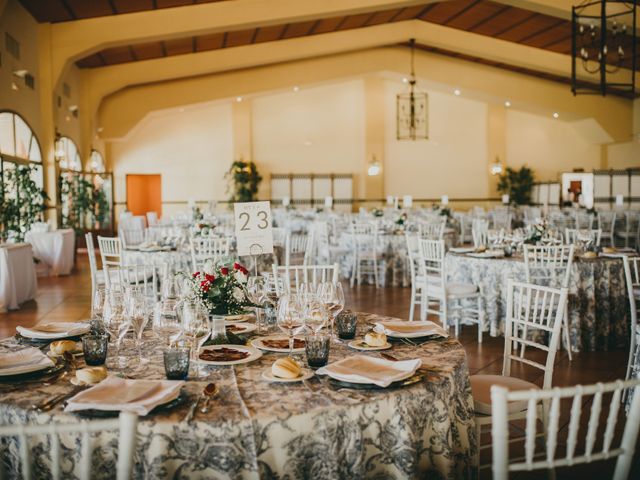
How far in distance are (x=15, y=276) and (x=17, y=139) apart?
3.43m

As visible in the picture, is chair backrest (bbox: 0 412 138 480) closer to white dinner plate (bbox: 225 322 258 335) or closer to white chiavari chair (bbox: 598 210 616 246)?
white dinner plate (bbox: 225 322 258 335)

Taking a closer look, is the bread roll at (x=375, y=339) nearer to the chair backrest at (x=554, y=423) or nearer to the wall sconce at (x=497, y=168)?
the chair backrest at (x=554, y=423)

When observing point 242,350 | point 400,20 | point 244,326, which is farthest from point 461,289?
point 400,20

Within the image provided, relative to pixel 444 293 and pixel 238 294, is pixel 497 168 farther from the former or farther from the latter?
pixel 238 294

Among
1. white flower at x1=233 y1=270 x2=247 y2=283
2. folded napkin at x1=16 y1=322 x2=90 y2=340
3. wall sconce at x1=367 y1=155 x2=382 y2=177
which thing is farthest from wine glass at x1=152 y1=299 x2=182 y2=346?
wall sconce at x1=367 y1=155 x2=382 y2=177

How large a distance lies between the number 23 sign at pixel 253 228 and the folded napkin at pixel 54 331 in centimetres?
88

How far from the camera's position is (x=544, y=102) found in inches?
602

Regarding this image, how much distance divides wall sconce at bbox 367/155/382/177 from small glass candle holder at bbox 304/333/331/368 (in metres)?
14.4

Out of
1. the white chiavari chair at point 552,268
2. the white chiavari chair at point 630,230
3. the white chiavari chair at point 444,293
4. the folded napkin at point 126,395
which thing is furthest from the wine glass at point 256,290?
the white chiavari chair at point 630,230

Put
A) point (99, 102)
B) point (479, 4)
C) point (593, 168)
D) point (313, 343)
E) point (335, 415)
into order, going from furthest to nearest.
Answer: point (593, 168) → point (99, 102) → point (479, 4) → point (313, 343) → point (335, 415)

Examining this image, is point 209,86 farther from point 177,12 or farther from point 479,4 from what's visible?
point 479,4

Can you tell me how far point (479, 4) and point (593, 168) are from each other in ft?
25.3

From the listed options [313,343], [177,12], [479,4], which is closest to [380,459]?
[313,343]

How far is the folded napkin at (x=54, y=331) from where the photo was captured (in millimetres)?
2645
